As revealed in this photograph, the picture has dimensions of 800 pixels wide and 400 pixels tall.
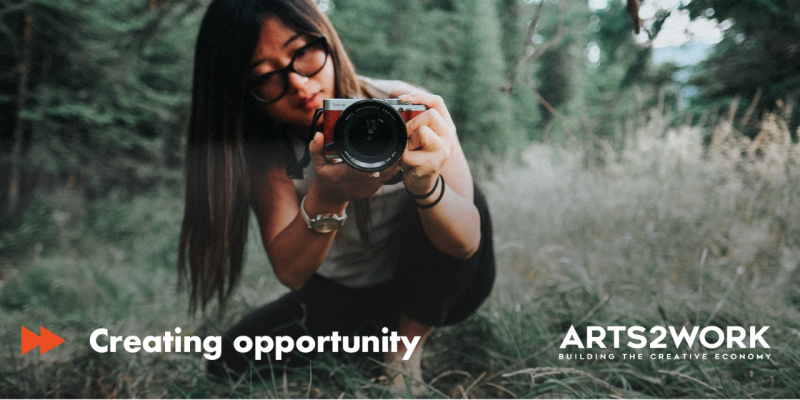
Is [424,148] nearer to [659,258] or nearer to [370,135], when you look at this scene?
[370,135]

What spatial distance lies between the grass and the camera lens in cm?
57

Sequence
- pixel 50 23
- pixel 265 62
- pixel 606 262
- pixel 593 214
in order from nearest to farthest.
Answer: pixel 265 62 < pixel 606 262 < pixel 593 214 < pixel 50 23

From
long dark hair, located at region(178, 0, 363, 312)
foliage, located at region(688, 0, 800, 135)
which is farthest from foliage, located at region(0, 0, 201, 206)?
foliage, located at region(688, 0, 800, 135)

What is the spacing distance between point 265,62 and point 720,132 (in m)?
2.50

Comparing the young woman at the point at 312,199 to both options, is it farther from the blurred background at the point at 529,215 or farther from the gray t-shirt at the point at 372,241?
the blurred background at the point at 529,215

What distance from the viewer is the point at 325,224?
0.91 metres

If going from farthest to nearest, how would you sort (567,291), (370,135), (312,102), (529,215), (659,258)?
(529,215), (659,258), (567,291), (312,102), (370,135)

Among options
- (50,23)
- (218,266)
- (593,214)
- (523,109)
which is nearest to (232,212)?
(218,266)

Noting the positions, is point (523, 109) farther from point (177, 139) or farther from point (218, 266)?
point (218, 266)

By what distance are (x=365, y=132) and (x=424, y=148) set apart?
4.8 inches

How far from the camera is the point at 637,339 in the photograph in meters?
1.14

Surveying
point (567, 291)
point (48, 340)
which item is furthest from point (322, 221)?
point (48, 340)

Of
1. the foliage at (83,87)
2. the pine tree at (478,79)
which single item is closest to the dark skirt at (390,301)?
the foliage at (83,87)

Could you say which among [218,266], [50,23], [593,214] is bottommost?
[218,266]
